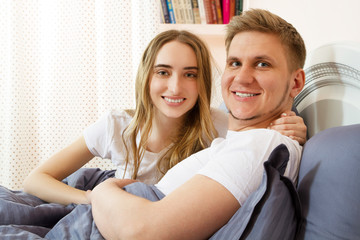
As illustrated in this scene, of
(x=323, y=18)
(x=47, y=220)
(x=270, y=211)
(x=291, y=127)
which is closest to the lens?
(x=270, y=211)

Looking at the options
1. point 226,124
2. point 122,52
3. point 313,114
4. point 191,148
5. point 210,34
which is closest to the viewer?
point 313,114

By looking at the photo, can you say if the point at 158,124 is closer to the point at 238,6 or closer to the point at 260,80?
the point at 260,80

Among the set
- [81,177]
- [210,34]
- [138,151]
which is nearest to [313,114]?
[138,151]

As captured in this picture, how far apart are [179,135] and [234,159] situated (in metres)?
0.79

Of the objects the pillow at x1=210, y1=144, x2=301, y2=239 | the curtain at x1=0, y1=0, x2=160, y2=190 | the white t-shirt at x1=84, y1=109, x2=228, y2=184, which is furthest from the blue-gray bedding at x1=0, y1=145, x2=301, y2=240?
the curtain at x1=0, y1=0, x2=160, y2=190

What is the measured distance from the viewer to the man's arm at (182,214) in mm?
632

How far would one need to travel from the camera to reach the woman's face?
4.41 ft

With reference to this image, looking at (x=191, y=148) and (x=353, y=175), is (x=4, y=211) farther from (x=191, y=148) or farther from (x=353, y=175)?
(x=353, y=175)

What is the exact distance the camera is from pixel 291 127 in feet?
2.88

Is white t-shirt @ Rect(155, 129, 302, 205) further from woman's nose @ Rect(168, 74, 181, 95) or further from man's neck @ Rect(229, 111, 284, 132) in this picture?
woman's nose @ Rect(168, 74, 181, 95)

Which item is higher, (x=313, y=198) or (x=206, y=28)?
(x=206, y=28)

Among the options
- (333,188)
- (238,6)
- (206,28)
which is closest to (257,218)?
(333,188)

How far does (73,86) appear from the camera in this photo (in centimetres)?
205

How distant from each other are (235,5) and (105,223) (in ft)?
6.01
